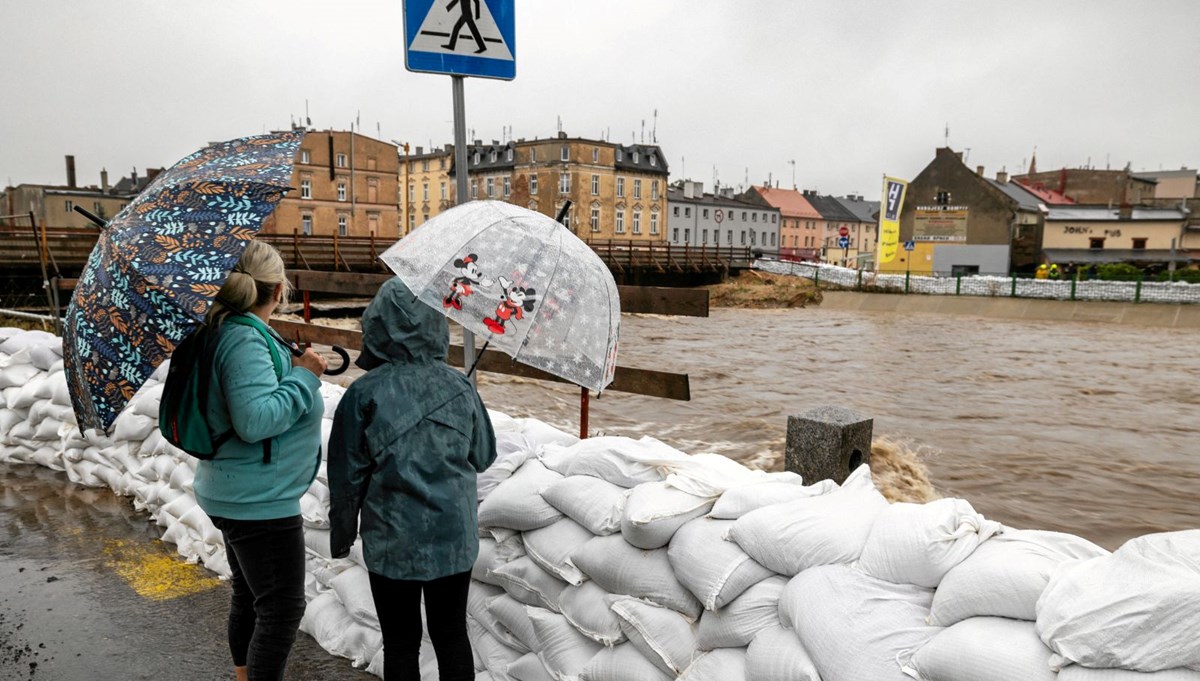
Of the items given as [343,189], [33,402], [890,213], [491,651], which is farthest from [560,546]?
[343,189]

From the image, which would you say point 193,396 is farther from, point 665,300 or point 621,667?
point 665,300

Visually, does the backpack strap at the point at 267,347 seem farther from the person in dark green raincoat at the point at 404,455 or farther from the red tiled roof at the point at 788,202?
the red tiled roof at the point at 788,202

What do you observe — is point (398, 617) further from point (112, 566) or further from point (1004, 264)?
point (1004, 264)

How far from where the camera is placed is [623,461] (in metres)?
2.53

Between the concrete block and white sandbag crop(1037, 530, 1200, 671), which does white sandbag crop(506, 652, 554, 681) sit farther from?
white sandbag crop(1037, 530, 1200, 671)

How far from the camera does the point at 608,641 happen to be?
2312 mm

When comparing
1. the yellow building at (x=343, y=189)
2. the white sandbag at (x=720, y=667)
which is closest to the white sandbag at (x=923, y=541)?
the white sandbag at (x=720, y=667)

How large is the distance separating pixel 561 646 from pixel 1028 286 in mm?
31718

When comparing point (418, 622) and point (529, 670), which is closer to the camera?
point (418, 622)

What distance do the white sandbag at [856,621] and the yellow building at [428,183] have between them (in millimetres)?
65334

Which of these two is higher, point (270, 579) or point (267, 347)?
point (267, 347)

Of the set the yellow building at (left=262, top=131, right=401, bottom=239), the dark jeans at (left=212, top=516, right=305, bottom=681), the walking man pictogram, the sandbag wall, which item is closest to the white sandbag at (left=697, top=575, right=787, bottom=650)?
the sandbag wall

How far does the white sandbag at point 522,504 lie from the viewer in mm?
2564

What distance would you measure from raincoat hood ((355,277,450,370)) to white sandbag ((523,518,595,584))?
738mm
